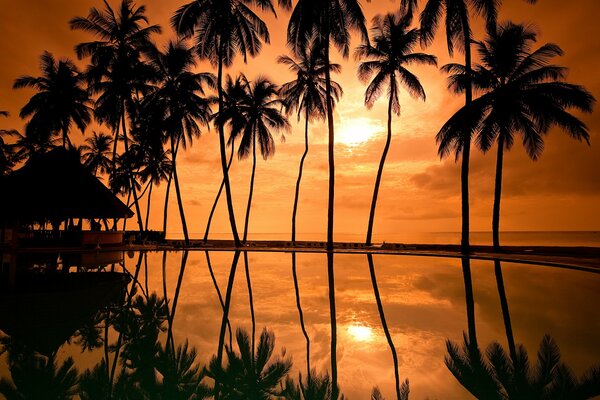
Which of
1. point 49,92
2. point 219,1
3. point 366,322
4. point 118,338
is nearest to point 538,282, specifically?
point 366,322

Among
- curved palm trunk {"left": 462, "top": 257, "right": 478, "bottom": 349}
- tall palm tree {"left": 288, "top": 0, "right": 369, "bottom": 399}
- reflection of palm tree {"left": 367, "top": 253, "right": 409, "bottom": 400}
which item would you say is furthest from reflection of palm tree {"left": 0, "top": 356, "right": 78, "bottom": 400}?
tall palm tree {"left": 288, "top": 0, "right": 369, "bottom": 399}

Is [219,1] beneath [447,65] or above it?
above

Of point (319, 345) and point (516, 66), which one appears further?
point (516, 66)

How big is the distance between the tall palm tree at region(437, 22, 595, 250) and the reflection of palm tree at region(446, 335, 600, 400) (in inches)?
636

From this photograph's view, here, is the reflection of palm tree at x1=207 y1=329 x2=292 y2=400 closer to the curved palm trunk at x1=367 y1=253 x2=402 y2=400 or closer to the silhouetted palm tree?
the curved palm trunk at x1=367 y1=253 x2=402 y2=400

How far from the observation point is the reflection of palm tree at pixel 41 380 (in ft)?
12.0

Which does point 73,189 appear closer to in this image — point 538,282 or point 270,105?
point 270,105

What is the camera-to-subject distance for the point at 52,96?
105 feet

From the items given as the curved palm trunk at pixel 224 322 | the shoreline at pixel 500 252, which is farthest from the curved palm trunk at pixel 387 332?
the shoreline at pixel 500 252

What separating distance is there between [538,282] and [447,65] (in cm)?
1607

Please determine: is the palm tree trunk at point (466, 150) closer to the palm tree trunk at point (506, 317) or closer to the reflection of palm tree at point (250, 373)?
the palm tree trunk at point (506, 317)

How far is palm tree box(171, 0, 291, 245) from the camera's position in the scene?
22.6 m

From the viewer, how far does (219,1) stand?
2220 centimetres

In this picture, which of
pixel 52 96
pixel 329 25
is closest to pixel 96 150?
pixel 52 96
